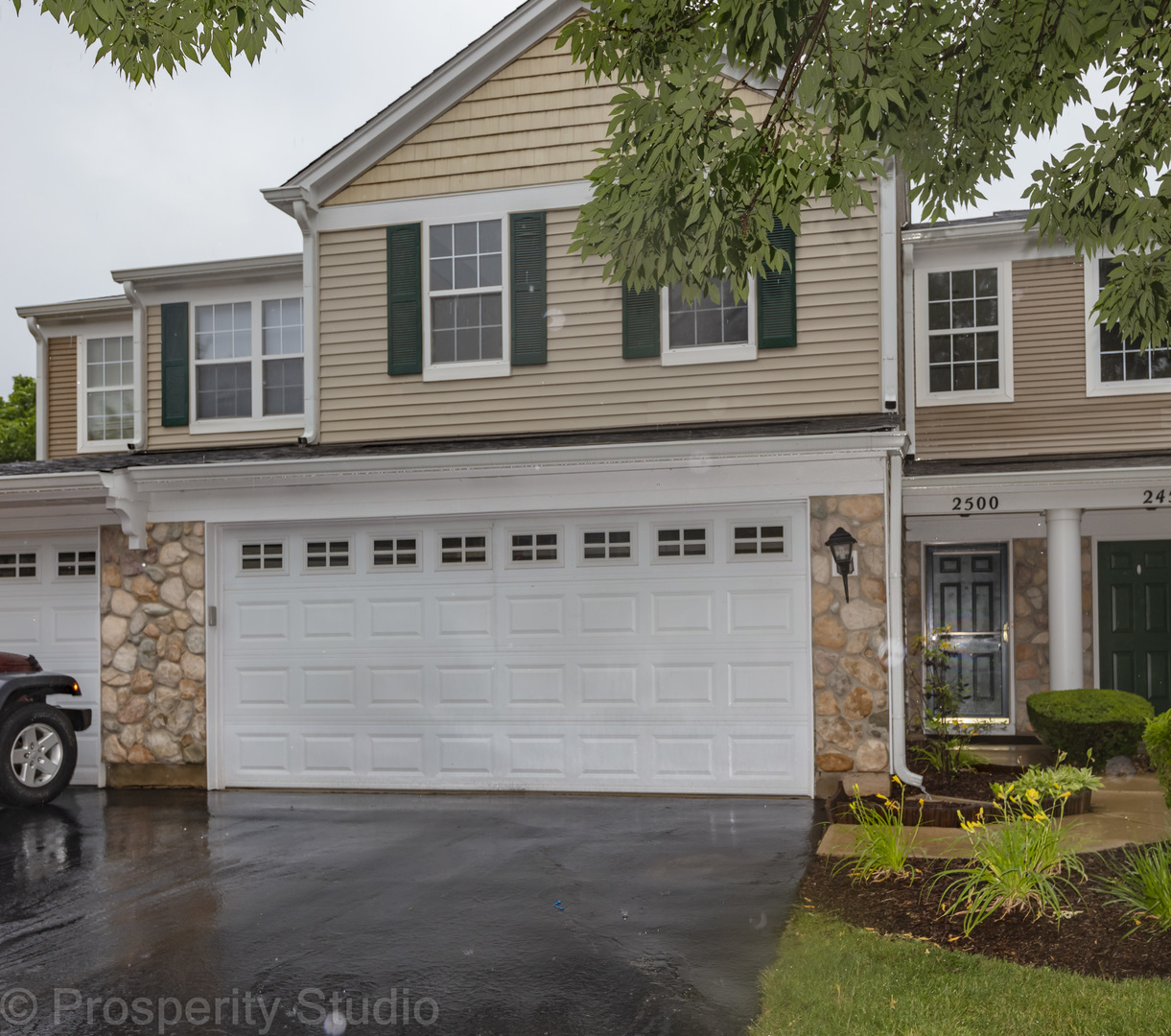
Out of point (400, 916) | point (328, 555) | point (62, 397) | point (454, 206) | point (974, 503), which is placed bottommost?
point (400, 916)

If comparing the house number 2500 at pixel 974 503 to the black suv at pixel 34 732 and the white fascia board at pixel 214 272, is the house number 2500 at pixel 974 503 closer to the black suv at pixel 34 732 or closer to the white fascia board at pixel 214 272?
the white fascia board at pixel 214 272

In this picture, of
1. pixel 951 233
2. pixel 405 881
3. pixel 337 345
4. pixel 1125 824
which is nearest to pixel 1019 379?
pixel 951 233

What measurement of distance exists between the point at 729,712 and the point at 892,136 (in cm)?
512

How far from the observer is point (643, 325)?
35.2 ft

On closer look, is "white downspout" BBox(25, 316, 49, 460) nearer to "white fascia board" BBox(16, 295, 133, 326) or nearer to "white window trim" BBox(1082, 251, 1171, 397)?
"white fascia board" BBox(16, 295, 133, 326)

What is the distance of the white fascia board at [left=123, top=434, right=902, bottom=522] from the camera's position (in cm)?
972

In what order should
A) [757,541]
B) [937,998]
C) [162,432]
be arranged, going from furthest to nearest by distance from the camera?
1. [162,432]
2. [757,541]
3. [937,998]

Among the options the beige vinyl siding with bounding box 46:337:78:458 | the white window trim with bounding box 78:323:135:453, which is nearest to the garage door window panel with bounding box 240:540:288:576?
the white window trim with bounding box 78:323:135:453

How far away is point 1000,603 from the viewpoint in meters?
13.6

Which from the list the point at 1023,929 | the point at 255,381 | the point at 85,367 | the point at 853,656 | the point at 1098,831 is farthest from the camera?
the point at 85,367

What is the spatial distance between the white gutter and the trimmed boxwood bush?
3751 mm

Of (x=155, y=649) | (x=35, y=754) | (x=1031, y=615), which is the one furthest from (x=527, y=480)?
(x=1031, y=615)

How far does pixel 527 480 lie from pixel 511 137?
3.65 m

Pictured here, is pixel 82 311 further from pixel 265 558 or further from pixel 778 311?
pixel 778 311
